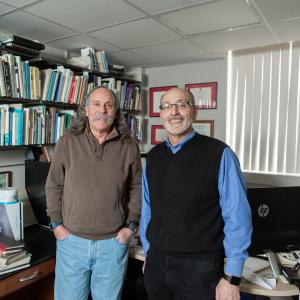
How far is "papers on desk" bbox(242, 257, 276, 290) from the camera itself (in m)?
1.48

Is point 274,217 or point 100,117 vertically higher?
point 100,117

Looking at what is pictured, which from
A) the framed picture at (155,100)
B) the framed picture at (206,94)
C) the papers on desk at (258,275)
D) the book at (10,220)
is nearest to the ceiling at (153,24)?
the framed picture at (206,94)

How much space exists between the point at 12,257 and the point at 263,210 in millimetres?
1499

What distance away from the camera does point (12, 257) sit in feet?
5.37

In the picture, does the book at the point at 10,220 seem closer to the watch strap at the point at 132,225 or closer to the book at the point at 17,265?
the book at the point at 17,265

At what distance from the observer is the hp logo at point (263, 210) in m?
1.75

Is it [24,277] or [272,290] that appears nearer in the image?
[272,290]

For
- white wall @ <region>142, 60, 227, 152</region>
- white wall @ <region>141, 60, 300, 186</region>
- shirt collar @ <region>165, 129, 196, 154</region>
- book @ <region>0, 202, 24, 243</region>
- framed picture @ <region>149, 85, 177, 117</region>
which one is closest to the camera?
shirt collar @ <region>165, 129, 196, 154</region>

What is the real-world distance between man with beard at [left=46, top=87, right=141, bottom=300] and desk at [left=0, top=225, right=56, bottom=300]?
0.18 m

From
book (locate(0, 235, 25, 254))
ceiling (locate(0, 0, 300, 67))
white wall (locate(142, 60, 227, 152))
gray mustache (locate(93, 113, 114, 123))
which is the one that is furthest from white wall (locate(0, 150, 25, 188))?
white wall (locate(142, 60, 227, 152))

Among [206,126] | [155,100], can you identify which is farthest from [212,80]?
[155,100]

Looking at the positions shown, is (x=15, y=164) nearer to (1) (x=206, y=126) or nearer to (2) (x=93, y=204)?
(2) (x=93, y=204)

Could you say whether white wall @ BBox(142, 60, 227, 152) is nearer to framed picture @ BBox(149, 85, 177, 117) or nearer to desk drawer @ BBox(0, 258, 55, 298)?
framed picture @ BBox(149, 85, 177, 117)

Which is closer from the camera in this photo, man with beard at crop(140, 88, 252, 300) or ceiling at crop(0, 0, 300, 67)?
man with beard at crop(140, 88, 252, 300)
